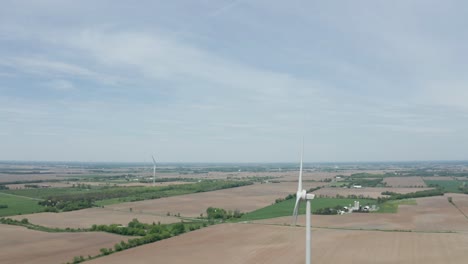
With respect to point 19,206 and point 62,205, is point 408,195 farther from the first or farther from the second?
point 19,206

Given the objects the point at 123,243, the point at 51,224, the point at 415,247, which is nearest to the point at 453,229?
the point at 415,247

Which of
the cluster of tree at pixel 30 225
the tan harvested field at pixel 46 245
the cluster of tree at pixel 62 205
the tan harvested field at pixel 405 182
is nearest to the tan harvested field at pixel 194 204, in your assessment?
the cluster of tree at pixel 62 205

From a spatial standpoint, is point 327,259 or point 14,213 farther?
point 14,213

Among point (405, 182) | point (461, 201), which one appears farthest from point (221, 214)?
point (405, 182)

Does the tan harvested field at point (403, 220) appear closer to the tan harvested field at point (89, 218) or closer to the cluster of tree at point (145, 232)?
the cluster of tree at point (145, 232)

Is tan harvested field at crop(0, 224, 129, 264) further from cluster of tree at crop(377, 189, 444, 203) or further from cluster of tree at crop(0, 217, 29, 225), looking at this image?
cluster of tree at crop(377, 189, 444, 203)

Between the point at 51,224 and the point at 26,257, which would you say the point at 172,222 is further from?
the point at 26,257
